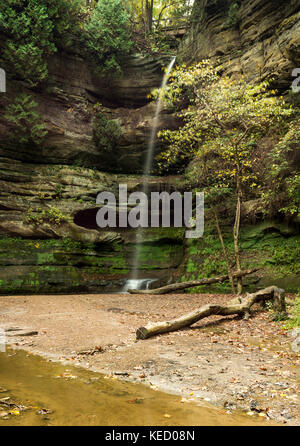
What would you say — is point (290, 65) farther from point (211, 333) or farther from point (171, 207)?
point (211, 333)

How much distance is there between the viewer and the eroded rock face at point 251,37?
13.7 m

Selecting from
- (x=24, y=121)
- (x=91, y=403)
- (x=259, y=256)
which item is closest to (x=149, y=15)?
(x=24, y=121)

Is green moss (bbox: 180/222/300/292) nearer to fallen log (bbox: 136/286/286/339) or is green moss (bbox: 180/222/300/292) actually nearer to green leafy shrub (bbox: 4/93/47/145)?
fallen log (bbox: 136/286/286/339)

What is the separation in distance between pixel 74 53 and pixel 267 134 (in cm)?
1531

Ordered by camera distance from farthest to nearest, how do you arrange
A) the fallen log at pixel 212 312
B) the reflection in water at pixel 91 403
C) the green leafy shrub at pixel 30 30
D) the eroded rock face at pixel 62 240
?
the green leafy shrub at pixel 30 30
the eroded rock face at pixel 62 240
the fallen log at pixel 212 312
the reflection in water at pixel 91 403

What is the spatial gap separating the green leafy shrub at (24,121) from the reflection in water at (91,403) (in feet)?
53.3

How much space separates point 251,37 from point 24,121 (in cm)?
1469

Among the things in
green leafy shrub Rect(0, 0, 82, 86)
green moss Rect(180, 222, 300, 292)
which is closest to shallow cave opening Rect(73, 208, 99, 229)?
green moss Rect(180, 222, 300, 292)

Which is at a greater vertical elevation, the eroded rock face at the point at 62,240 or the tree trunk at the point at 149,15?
the tree trunk at the point at 149,15

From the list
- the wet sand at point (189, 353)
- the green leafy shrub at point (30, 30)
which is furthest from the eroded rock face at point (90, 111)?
the wet sand at point (189, 353)

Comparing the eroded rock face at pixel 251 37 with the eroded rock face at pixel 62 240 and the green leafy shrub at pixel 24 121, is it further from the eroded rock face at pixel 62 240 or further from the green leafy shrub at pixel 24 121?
the green leafy shrub at pixel 24 121

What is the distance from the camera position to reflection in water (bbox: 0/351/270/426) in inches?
105

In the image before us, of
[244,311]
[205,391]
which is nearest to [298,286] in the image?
[244,311]

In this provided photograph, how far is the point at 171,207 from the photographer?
2081 cm
